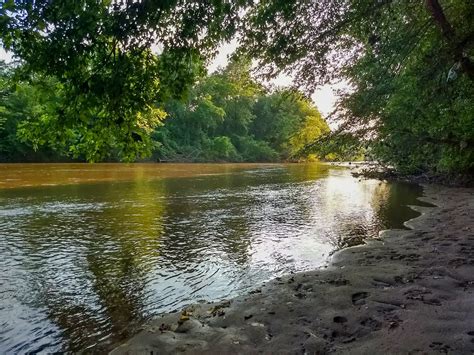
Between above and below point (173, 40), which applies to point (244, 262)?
below

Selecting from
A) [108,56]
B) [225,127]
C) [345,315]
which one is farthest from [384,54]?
[225,127]

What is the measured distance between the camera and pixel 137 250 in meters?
8.69

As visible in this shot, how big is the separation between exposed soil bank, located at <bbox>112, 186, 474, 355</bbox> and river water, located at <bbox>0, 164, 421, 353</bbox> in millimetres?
778

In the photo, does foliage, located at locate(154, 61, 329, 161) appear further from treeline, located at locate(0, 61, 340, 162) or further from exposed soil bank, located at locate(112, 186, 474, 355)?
exposed soil bank, located at locate(112, 186, 474, 355)

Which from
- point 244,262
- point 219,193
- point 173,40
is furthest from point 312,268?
point 219,193

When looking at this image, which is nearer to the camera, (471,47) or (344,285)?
(344,285)

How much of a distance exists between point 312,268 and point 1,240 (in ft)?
23.8

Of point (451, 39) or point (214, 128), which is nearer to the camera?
point (451, 39)

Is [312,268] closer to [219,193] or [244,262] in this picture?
[244,262]

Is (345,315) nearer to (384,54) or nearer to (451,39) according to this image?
(451,39)

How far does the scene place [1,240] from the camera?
9336 millimetres

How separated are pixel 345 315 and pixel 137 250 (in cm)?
535

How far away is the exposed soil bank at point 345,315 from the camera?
386cm

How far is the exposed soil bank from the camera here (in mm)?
3859
